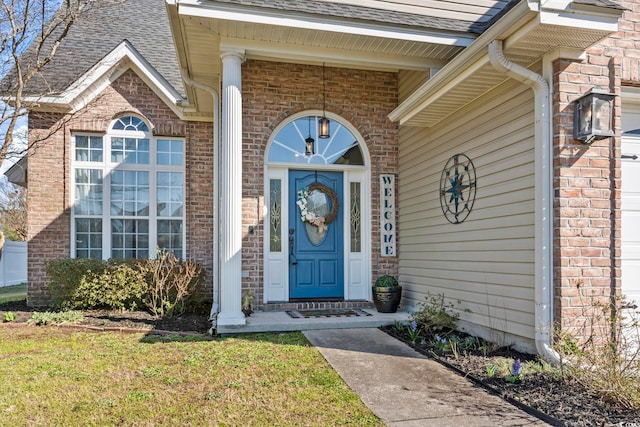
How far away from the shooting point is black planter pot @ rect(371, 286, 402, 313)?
6.34m

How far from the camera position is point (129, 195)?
315 inches

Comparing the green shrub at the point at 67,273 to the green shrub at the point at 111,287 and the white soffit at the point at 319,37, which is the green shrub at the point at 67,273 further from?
the white soffit at the point at 319,37

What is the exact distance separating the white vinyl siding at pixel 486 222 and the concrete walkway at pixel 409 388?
1023 millimetres

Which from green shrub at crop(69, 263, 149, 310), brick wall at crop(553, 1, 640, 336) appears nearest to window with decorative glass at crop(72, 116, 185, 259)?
green shrub at crop(69, 263, 149, 310)

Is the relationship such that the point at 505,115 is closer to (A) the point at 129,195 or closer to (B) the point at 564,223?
(B) the point at 564,223


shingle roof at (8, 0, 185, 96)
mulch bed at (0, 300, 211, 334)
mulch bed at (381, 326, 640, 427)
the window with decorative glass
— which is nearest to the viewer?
mulch bed at (381, 326, 640, 427)

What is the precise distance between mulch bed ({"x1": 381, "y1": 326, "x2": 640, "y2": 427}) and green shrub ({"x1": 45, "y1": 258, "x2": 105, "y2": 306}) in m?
5.63

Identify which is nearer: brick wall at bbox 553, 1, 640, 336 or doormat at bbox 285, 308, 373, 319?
brick wall at bbox 553, 1, 640, 336

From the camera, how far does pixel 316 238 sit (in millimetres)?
6926

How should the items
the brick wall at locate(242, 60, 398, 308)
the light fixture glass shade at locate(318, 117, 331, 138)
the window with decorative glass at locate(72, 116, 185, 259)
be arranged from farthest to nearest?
the window with decorative glass at locate(72, 116, 185, 259), the light fixture glass shade at locate(318, 117, 331, 138), the brick wall at locate(242, 60, 398, 308)

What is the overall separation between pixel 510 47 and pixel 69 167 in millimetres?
7273

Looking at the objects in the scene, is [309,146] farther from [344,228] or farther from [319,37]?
[319,37]

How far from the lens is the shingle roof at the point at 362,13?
16.0 feet

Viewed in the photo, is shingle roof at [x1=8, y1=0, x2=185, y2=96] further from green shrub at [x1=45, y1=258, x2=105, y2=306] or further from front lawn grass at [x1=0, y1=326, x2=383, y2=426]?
front lawn grass at [x1=0, y1=326, x2=383, y2=426]
